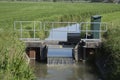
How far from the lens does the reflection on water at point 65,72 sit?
25312 millimetres

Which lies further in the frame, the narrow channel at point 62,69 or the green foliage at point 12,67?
the narrow channel at point 62,69

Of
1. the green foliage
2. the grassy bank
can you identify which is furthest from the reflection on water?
the green foliage

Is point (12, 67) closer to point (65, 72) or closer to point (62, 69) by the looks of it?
point (65, 72)

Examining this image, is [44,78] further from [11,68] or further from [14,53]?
[11,68]

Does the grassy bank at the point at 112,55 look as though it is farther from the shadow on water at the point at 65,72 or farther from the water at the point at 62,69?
the water at the point at 62,69

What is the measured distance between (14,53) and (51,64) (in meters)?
12.4

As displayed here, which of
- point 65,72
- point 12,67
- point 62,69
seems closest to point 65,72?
point 65,72

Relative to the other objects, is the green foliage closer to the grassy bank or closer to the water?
the grassy bank

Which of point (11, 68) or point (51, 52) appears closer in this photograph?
point (11, 68)

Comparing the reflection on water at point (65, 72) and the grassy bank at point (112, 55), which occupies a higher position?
the grassy bank at point (112, 55)

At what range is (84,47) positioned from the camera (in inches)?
1180

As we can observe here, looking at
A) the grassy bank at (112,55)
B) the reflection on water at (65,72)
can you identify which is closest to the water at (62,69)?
the reflection on water at (65,72)

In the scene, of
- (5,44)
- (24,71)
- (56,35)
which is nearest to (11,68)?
(24,71)

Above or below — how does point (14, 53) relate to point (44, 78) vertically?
above
